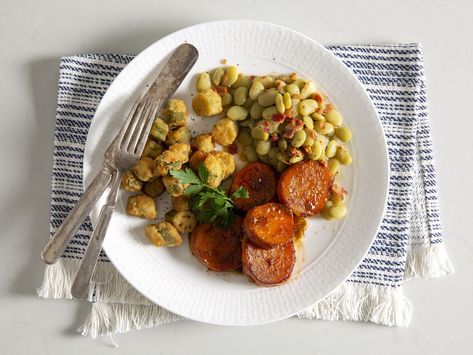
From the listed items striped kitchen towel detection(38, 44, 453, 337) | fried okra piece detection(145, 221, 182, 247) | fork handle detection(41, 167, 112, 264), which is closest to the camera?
fork handle detection(41, 167, 112, 264)

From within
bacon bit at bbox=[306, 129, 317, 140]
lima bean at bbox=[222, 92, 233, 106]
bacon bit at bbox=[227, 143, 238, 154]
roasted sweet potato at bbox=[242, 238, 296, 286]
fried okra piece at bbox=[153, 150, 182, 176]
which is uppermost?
lima bean at bbox=[222, 92, 233, 106]

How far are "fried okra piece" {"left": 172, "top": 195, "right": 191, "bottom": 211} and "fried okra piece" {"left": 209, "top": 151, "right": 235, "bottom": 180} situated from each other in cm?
16

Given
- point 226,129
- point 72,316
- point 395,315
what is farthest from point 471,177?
point 72,316

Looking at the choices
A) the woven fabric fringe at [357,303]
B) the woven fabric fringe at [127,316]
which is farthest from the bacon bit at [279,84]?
the woven fabric fringe at [127,316]

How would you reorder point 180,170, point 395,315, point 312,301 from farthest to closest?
point 395,315, point 312,301, point 180,170

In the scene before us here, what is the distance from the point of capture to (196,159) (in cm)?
197

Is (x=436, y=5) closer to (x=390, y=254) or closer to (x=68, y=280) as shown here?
(x=390, y=254)

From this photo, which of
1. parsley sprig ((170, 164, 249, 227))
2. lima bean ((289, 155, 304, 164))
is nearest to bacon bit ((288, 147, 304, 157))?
lima bean ((289, 155, 304, 164))

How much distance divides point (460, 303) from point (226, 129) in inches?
49.2

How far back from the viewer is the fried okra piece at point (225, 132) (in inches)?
77.8

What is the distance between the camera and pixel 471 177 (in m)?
2.23

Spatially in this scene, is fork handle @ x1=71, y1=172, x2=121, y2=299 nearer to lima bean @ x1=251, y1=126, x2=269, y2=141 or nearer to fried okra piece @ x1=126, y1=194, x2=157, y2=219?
fried okra piece @ x1=126, y1=194, x2=157, y2=219

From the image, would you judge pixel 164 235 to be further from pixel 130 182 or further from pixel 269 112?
pixel 269 112

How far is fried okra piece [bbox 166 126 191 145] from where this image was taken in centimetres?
198
